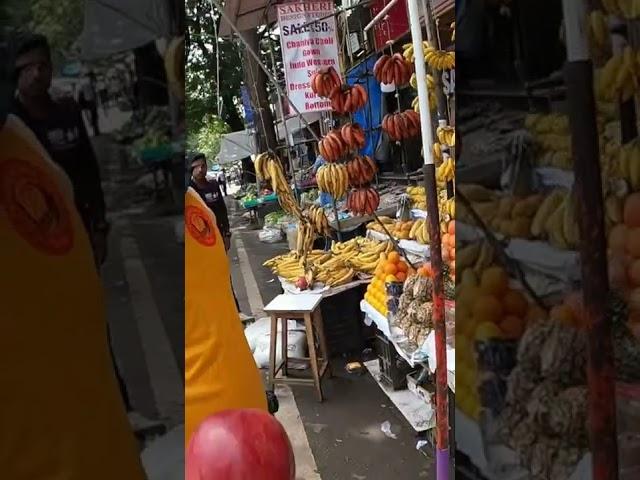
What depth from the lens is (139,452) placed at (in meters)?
0.84

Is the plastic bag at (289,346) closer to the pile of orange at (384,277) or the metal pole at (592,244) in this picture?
the pile of orange at (384,277)

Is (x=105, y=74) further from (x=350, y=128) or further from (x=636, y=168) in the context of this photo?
(x=350, y=128)

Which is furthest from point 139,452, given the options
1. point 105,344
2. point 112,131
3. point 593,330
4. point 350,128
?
point 350,128

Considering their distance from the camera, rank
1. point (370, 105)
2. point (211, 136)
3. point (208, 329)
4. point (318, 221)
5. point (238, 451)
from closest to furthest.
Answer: point (238, 451), point (208, 329), point (318, 221), point (370, 105), point (211, 136)

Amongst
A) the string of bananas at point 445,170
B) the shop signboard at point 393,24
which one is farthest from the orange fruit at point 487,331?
the shop signboard at point 393,24

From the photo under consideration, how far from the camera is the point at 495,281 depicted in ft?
3.31

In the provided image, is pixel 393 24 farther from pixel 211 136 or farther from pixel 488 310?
pixel 211 136

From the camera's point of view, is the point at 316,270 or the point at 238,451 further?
the point at 316,270

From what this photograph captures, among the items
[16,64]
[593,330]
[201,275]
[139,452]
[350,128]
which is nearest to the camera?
[16,64]

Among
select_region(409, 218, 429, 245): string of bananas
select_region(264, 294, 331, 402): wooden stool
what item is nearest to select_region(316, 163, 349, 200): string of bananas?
select_region(409, 218, 429, 245): string of bananas

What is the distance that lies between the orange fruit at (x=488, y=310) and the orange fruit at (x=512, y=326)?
1 cm

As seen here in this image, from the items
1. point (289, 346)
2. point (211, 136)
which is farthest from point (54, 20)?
point (211, 136)

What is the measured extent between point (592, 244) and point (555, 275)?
0.24ft

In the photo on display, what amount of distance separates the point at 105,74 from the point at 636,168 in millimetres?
776
